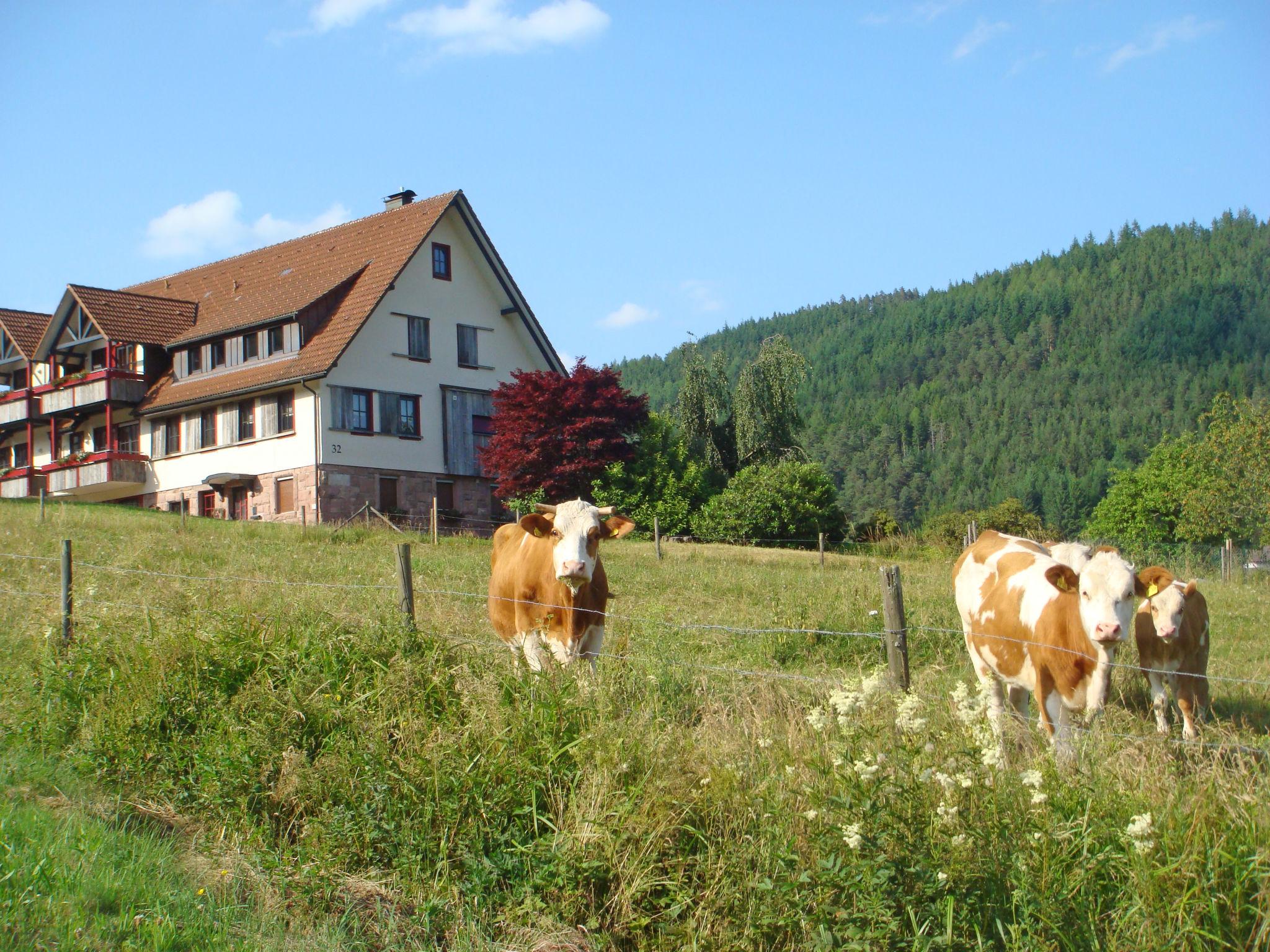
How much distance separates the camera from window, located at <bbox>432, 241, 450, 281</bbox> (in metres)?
37.2

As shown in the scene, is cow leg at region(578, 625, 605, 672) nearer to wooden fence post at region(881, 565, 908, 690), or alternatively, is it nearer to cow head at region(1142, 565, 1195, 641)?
wooden fence post at region(881, 565, 908, 690)

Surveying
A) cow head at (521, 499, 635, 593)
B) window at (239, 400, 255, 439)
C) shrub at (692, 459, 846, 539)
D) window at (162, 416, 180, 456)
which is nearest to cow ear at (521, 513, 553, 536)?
cow head at (521, 499, 635, 593)

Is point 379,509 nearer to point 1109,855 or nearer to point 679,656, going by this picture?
point 679,656

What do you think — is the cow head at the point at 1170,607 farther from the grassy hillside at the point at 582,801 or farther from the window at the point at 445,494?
the window at the point at 445,494

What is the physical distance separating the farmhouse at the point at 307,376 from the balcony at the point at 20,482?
19 cm

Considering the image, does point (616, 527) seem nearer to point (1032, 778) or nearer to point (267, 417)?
point (1032, 778)

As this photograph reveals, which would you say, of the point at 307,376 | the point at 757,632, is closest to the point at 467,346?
the point at 307,376

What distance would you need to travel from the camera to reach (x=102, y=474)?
124 ft

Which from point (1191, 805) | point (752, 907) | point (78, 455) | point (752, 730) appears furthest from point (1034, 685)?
point (78, 455)

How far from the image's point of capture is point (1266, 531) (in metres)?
48.3

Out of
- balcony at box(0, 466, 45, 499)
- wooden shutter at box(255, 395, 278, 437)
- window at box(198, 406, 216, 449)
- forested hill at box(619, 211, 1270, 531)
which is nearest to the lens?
wooden shutter at box(255, 395, 278, 437)

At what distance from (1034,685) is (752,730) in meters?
2.86

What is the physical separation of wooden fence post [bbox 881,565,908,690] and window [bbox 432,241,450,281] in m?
31.6

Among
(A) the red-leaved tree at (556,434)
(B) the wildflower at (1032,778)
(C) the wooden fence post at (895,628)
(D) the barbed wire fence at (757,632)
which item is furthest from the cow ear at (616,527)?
(A) the red-leaved tree at (556,434)
